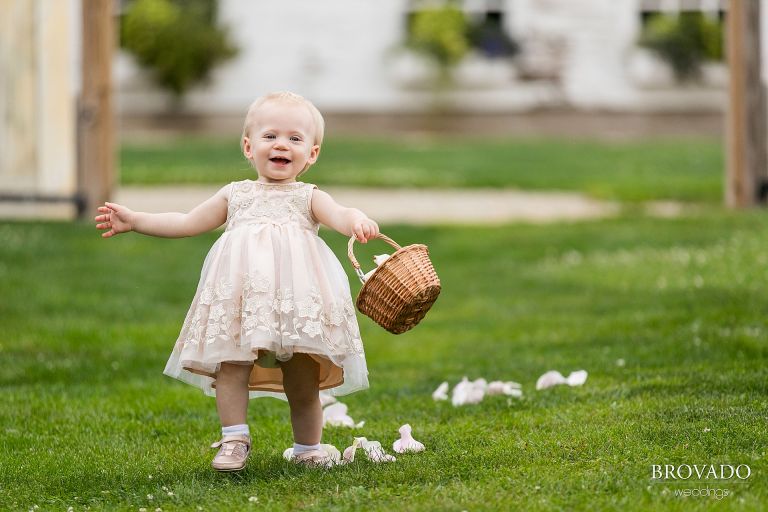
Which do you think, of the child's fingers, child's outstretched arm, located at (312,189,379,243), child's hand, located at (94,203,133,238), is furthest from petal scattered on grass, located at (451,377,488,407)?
child's hand, located at (94,203,133,238)

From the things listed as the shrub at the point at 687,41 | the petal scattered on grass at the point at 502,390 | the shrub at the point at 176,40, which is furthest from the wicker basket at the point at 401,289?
the shrub at the point at 687,41

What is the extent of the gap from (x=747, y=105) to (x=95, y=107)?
20.8ft

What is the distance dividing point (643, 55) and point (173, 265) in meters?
17.6

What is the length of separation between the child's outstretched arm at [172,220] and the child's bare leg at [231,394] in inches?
20.1

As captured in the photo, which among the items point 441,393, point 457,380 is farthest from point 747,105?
point 441,393

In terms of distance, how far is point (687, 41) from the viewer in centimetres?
2588

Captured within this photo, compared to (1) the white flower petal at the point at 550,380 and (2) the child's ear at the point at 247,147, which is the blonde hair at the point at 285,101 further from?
(1) the white flower petal at the point at 550,380

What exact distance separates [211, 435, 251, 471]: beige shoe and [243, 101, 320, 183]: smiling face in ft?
2.91

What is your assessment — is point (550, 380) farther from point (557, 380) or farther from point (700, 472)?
point (700, 472)

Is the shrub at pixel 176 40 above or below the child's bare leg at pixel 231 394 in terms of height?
above

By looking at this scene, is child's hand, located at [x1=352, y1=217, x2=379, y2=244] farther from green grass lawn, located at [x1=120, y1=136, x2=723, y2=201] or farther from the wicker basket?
green grass lawn, located at [x1=120, y1=136, x2=723, y2=201]

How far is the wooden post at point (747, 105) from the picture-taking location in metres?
12.5

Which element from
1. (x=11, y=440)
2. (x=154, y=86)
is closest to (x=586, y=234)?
(x=11, y=440)

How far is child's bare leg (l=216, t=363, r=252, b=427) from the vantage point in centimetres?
418
